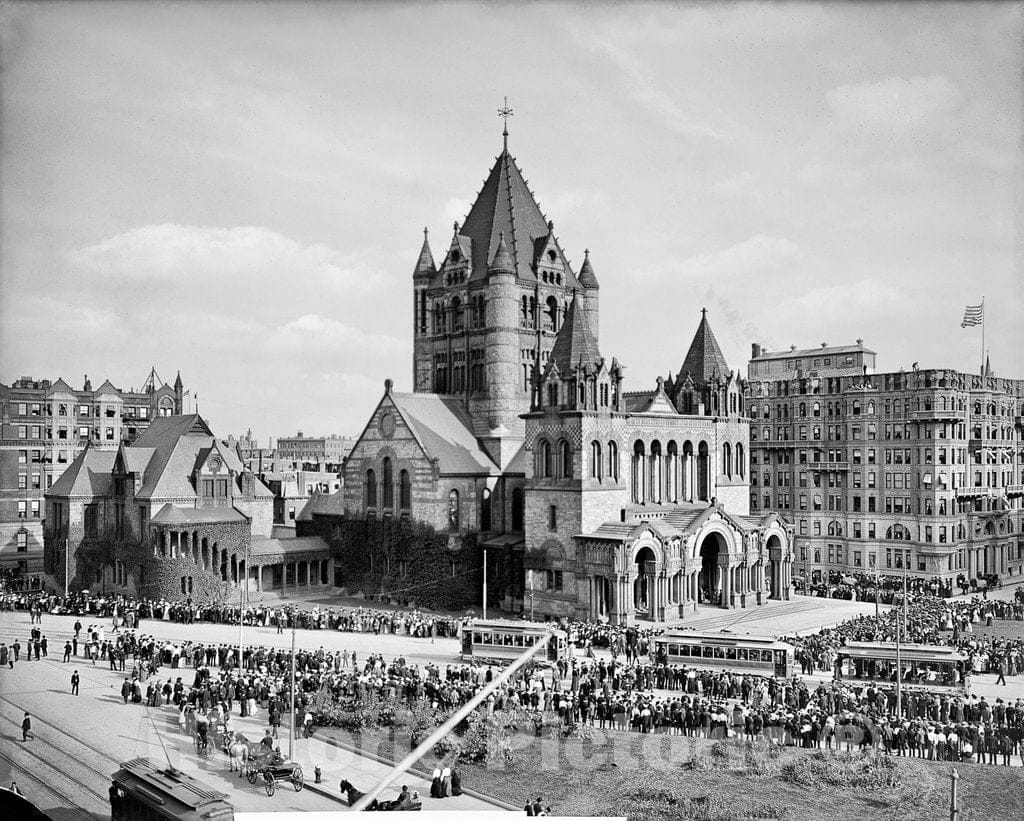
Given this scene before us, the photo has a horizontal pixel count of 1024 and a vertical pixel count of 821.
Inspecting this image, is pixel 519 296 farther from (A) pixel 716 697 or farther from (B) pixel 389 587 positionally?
(A) pixel 716 697

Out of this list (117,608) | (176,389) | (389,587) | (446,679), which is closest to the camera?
(446,679)

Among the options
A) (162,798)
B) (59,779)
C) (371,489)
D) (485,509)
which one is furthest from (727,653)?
(371,489)

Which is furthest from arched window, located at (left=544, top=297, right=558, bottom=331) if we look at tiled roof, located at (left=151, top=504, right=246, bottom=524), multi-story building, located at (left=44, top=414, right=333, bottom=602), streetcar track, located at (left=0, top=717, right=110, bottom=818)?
→ streetcar track, located at (left=0, top=717, right=110, bottom=818)

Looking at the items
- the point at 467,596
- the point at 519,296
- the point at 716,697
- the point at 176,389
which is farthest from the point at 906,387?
the point at 176,389

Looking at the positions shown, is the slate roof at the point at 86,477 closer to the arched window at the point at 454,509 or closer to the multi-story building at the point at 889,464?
the arched window at the point at 454,509

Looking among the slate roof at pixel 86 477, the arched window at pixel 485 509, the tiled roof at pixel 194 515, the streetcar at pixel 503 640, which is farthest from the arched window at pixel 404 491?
the streetcar at pixel 503 640
